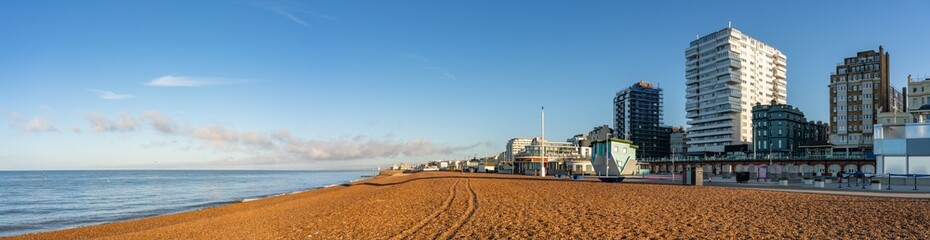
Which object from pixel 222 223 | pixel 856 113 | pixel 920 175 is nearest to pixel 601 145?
pixel 920 175

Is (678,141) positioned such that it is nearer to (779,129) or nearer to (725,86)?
(725,86)

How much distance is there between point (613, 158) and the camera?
47281mm

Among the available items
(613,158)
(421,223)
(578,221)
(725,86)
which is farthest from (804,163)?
(421,223)

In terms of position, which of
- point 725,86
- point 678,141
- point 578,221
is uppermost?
point 725,86

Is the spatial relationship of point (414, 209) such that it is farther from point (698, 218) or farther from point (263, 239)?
point (698, 218)

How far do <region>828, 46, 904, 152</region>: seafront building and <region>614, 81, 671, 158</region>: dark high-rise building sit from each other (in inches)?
2890

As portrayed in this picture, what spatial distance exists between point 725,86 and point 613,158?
9984 cm

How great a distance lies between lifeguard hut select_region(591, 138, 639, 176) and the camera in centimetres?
4741

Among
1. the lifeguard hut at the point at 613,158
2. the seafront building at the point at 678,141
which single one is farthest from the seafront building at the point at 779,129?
the lifeguard hut at the point at 613,158

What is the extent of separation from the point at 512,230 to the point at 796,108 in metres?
137

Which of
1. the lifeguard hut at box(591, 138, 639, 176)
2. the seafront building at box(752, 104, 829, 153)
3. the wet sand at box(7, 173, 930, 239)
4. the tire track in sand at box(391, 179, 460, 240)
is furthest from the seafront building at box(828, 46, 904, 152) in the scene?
the tire track in sand at box(391, 179, 460, 240)

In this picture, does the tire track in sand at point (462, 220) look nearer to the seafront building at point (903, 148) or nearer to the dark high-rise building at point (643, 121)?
the seafront building at point (903, 148)

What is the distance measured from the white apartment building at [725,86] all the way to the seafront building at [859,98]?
21.8 meters

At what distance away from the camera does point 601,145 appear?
4978cm
